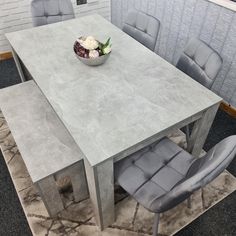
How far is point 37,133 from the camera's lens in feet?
5.08

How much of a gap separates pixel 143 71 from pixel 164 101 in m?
0.32

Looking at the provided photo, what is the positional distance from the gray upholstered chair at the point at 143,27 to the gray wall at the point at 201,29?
1.74ft

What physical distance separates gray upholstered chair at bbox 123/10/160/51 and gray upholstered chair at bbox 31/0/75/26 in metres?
0.67

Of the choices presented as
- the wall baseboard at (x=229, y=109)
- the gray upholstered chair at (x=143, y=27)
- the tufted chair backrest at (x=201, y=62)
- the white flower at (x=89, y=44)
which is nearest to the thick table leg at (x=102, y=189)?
the white flower at (x=89, y=44)

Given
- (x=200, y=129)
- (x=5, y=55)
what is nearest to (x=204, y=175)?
(x=200, y=129)

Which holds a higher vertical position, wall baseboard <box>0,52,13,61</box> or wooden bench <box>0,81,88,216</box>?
wooden bench <box>0,81,88,216</box>

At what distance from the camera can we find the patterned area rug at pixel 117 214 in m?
1.58

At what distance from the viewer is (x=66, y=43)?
191 cm

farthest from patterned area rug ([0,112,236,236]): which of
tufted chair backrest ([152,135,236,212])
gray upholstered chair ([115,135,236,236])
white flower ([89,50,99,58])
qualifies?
white flower ([89,50,99,58])

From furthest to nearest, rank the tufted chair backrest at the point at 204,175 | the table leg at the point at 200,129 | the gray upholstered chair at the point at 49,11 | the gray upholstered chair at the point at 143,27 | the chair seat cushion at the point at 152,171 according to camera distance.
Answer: the gray upholstered chair at the point at 49,11 → the gray upholstered chair at the point at 143,27 → the table leg at the point at 200,129 → the chair seat cushion at the point at 152,171 → the tufted chair backrest at the point at 204,175

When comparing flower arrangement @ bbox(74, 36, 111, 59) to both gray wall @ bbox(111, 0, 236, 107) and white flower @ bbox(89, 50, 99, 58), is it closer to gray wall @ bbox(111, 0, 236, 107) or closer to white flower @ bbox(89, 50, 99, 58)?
white flower @ bbox(89, 50, 99, 58)

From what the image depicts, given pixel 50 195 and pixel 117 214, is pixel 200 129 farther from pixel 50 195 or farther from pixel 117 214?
pixel 50 195

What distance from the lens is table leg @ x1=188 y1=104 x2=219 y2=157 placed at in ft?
4.78

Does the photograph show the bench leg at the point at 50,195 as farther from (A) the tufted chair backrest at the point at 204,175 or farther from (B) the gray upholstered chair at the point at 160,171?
(A) the tufted chair backrest at the point at 204,175
